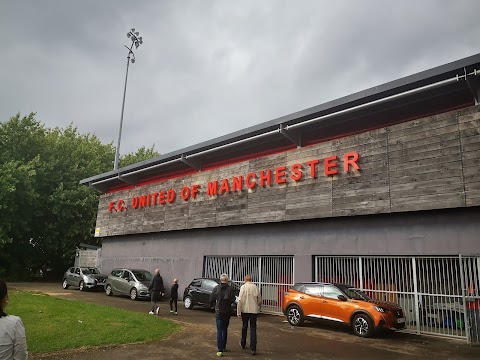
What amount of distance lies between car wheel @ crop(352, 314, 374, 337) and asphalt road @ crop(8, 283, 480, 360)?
0.26 m

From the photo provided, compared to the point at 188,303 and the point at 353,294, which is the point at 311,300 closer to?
the point at 353,294

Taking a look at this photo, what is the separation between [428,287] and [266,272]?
681cm

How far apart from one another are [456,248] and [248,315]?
7.35 meters

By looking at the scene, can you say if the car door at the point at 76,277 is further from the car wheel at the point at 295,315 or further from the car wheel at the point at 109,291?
the car wheel at the point at 295,315

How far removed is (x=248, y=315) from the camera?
29.2ft

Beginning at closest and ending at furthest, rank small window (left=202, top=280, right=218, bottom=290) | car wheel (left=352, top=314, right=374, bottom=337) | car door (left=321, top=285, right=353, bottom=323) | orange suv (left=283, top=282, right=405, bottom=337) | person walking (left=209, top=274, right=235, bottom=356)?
1. person walking (left=209, top=274, right=235, bottom=356)
2. car wheel (left=352, top=314, right=374, bottom=337)
3. orange suv (left=283, top=282, right=405, bottom=337)
4. car door (left=321, top=285, right=353, bottom=323)
5. small window (left=202, top=280, right=218, bottom=290)

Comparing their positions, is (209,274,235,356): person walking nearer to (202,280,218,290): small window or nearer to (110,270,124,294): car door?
(202,280,218,290): small window

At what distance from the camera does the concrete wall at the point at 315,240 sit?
12.2 metres

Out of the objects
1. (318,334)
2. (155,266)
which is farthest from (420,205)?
(155,266)

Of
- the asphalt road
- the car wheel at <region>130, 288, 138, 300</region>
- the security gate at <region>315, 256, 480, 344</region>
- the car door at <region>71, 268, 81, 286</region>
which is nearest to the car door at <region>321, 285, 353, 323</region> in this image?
the asphalt road

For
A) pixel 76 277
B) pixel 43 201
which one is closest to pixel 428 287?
pixel 76 277

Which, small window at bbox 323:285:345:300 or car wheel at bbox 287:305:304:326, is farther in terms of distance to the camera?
car wheel at bbox 287:305:304:326


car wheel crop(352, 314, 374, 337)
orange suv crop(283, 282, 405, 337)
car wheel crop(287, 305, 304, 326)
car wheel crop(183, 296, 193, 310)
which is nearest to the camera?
car wheel crop(352, 314, 374, 337)

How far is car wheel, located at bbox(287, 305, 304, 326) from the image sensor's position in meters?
12.9
